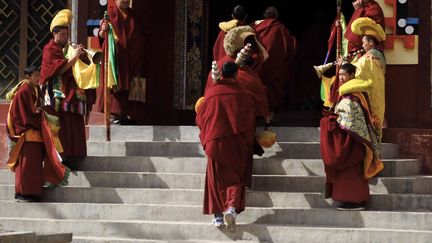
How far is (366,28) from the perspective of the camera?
11.8 meters

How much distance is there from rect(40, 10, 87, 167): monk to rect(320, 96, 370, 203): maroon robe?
314cm

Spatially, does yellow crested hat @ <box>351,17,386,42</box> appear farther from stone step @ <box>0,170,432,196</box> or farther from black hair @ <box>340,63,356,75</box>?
stone step @ <box>0,170,432,196</box>

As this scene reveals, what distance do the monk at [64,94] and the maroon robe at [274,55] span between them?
2.18 metres

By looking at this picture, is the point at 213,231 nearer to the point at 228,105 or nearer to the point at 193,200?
the point at 193,200

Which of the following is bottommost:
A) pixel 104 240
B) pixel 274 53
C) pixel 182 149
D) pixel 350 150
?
pixel 104 240

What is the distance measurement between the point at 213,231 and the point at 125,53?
348 cm

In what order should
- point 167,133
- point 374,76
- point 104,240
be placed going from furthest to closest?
1. point 167,133
2. point 374,76
3. point 104,240

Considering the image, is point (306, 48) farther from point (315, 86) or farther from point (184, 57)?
point (184, 57)

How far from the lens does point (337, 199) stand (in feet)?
35.2

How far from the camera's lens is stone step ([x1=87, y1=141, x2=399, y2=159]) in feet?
39.9

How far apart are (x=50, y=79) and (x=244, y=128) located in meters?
2.93

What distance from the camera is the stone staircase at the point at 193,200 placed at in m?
10.5

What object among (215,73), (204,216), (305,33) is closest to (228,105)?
(215,73)

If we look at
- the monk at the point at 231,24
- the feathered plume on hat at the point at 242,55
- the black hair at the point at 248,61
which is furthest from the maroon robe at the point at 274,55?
the feathered plume on hat at the point at 242,55
